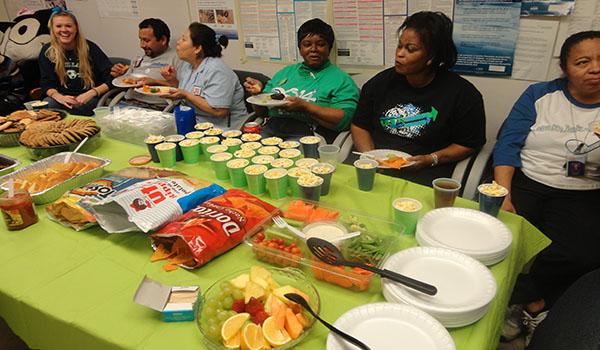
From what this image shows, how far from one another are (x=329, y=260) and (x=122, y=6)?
3.77 metres

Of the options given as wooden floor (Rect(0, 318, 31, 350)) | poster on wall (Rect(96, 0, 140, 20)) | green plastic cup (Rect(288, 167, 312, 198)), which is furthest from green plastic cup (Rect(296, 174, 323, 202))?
poster on wall (Rect(96, 0, 140, 20))

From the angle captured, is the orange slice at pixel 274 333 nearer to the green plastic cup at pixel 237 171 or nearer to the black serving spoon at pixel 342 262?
Result: the black serving spoon at pixel 342 262

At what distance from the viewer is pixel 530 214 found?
190 centimetres

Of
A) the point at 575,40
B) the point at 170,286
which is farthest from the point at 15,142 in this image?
the point at 575,40

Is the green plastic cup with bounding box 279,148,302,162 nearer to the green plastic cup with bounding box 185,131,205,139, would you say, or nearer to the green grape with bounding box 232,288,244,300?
the green plastic cup with bounding box 185,131,205,139

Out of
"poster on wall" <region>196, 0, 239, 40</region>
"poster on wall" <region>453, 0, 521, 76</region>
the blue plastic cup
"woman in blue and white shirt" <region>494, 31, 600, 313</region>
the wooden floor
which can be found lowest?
the wooden floor

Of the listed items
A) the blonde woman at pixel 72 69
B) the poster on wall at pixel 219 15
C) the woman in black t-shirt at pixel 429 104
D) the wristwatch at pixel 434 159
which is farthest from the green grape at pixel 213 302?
the blonde woman at pixel 72 69

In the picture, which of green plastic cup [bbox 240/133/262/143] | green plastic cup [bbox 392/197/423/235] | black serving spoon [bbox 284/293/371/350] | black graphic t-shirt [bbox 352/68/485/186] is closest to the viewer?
black serving spoon [bbox 284/293/371/350]

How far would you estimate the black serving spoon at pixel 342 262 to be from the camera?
0.94 metres

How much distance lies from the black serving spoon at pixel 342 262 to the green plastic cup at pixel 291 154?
1.94 ft

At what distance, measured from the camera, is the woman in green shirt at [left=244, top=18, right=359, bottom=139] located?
8.20ft

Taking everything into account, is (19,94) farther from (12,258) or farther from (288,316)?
(288,316)

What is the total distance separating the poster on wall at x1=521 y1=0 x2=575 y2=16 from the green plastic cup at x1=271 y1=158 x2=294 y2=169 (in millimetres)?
1579

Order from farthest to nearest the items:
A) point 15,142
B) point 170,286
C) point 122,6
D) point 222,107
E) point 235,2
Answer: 1. point 122,6
2. point 235,2
3. point 222,107
4. point 15,142
5. point 170,286
